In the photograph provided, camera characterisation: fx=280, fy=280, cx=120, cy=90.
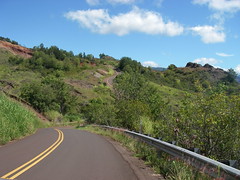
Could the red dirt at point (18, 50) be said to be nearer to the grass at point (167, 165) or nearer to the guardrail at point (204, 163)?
the grass at point (167, 165)

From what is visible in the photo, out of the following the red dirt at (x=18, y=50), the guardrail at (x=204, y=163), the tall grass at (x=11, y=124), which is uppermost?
the red dirt at (x=18, y=50)


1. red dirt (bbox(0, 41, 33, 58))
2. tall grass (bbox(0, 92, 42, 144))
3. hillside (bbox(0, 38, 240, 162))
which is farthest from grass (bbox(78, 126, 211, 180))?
red dirt (bbox(0, 41, 33, 58))

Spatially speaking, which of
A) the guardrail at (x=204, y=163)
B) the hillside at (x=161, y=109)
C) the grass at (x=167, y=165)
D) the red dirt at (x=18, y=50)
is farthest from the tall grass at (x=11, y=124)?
the red dirt at (x=18, y=50)

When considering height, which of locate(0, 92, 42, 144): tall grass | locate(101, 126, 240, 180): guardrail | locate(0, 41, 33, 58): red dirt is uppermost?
locate(0, 41, 33, 58): red dirt

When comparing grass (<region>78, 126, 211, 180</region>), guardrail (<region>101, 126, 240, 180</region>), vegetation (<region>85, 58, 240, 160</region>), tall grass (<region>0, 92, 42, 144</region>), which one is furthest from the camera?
tall grass (<region>0, 92, 42, 144</region>)

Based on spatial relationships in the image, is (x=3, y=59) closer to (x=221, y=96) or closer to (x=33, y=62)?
(x=33, y=62)

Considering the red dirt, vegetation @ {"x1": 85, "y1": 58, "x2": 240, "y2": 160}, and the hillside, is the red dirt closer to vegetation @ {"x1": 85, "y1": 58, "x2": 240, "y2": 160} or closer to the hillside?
the hillside

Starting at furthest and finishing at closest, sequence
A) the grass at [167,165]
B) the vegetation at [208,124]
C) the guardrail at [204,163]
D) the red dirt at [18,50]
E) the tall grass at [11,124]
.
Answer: the red dirt at [18,50] → the tall grass at [11,124] → the vegetation at [208,124] → the grass at [167,165] → the guardrail at [204,163]

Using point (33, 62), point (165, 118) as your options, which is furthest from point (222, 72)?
point (165, 118)

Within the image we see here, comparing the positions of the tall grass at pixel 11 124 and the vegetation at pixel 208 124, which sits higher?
the vegetation at pixel 208 124

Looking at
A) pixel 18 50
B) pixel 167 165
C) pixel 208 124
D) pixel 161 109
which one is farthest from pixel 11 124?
pixel 18 50

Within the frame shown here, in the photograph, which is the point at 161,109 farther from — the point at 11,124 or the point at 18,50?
the point at 18,50

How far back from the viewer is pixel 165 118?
13.3 metres

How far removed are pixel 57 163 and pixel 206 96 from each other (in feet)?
20.4
